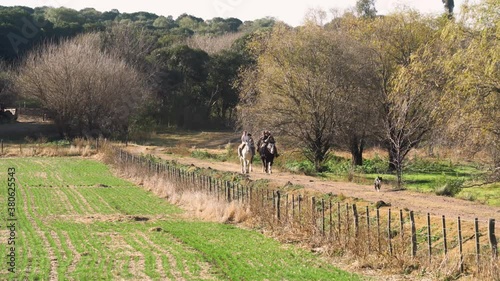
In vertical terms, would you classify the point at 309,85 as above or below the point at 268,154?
above

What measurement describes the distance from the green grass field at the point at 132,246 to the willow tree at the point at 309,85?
518 inches

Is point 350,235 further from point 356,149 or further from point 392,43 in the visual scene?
point 392,43

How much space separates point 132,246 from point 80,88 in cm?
5232

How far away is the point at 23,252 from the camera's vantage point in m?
17.1

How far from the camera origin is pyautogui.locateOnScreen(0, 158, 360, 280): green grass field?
15023 millimetres

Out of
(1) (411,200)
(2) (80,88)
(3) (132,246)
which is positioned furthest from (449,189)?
(2) (80,88)

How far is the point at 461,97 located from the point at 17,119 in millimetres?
63945

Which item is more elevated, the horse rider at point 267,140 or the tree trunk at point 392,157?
the horse rider at point 267,140

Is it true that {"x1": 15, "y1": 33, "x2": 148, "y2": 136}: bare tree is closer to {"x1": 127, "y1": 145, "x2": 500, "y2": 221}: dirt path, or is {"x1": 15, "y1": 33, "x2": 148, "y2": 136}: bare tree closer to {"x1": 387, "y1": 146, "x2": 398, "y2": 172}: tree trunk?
{"x1": 387, "y1": 146, "x2": 398, "y2": 172}: tree trunk

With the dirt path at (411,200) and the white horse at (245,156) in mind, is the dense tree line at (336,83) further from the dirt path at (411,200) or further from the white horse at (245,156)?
the dirt path at (411,200)

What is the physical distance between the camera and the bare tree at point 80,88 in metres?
68.1

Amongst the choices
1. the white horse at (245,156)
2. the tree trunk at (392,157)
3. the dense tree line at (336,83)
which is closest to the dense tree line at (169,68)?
the dense tree line at (336,83)

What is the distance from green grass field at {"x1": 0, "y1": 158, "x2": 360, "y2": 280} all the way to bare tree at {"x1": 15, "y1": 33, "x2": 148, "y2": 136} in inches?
1472

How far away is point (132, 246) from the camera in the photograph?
18.6m
